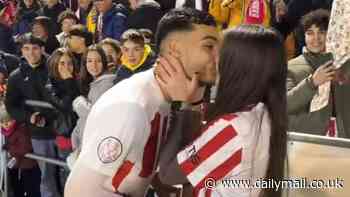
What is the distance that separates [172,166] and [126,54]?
2795mm

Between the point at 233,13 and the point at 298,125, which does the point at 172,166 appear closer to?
the point at 298,125

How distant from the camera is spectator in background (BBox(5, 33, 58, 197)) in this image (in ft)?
18.2

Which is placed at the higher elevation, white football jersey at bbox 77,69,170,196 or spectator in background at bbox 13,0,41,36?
white football jersey at bbox 77,69,170,196

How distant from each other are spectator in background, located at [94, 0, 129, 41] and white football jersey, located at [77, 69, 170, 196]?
405 centimetres

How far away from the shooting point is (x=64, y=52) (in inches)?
211

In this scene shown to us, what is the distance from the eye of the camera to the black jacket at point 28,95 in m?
5.57

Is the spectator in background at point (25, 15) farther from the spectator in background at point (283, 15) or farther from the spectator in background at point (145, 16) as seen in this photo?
the spectator in background at point (283, 15)

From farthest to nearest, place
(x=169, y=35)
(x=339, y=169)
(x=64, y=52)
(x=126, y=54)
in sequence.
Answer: (x=64, y=52) < (x=126, y=54) < (x=339, y=169) < (x=169, y=35)

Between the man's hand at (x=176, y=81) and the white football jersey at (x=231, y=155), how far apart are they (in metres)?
0.15

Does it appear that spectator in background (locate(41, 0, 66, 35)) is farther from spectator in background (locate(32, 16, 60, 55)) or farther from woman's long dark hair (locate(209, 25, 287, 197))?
woman's long dark hair (locate(209, 25, 287, 197))

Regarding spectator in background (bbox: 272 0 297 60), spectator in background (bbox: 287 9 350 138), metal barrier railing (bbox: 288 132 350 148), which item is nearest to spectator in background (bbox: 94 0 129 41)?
spectator in background (bbox: 272 0 297 60)

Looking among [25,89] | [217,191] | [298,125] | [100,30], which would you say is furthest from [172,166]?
[100,30]

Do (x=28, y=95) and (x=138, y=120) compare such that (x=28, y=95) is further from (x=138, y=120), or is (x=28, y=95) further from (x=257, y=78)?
(x=257, y=78)

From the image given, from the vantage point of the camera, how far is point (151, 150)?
229cm
